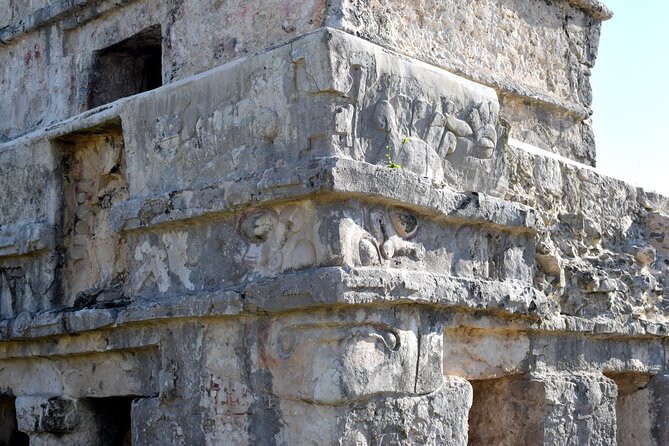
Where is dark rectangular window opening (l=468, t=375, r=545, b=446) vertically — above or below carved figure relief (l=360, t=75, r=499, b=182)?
below

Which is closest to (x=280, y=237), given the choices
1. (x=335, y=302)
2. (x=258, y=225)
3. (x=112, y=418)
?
(x=258, y=225)

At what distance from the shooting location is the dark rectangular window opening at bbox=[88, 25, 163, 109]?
19.4 feet

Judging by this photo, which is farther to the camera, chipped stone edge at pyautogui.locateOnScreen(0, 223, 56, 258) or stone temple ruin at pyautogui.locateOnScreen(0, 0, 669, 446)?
chipped stone edge at pyautogui.locateOnScreen(0, 223, 56, 258)

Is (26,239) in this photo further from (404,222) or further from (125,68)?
(404,222)

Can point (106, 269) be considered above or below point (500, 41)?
below

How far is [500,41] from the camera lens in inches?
228

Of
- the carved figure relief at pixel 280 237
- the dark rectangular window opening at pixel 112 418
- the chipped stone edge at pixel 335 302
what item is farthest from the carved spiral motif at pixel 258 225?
the dark rectangular window opening at pixel 112 418

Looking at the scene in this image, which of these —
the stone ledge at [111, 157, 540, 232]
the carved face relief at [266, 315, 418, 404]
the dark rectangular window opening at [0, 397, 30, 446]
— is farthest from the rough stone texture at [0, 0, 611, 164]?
the dark rectangular window opening at [0, 397, 30, 446]

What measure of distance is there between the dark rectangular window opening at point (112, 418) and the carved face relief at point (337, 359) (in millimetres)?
1392

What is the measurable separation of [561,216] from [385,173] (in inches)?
64.7

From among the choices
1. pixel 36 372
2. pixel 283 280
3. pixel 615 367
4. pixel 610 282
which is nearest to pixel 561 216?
pixel 610 282

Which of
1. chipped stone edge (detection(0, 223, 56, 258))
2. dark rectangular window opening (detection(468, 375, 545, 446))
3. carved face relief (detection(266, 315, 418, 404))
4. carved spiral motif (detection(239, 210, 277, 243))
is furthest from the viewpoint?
chipped stone edge (detection(0, 223, 56, 258))

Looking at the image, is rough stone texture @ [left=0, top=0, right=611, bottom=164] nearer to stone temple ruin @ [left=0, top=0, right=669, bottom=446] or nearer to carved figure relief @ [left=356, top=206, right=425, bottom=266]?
stone temple ruin @ [left=0, top=0, right=669, bottom=446]

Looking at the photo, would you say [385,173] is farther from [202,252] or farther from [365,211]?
[202,252]
